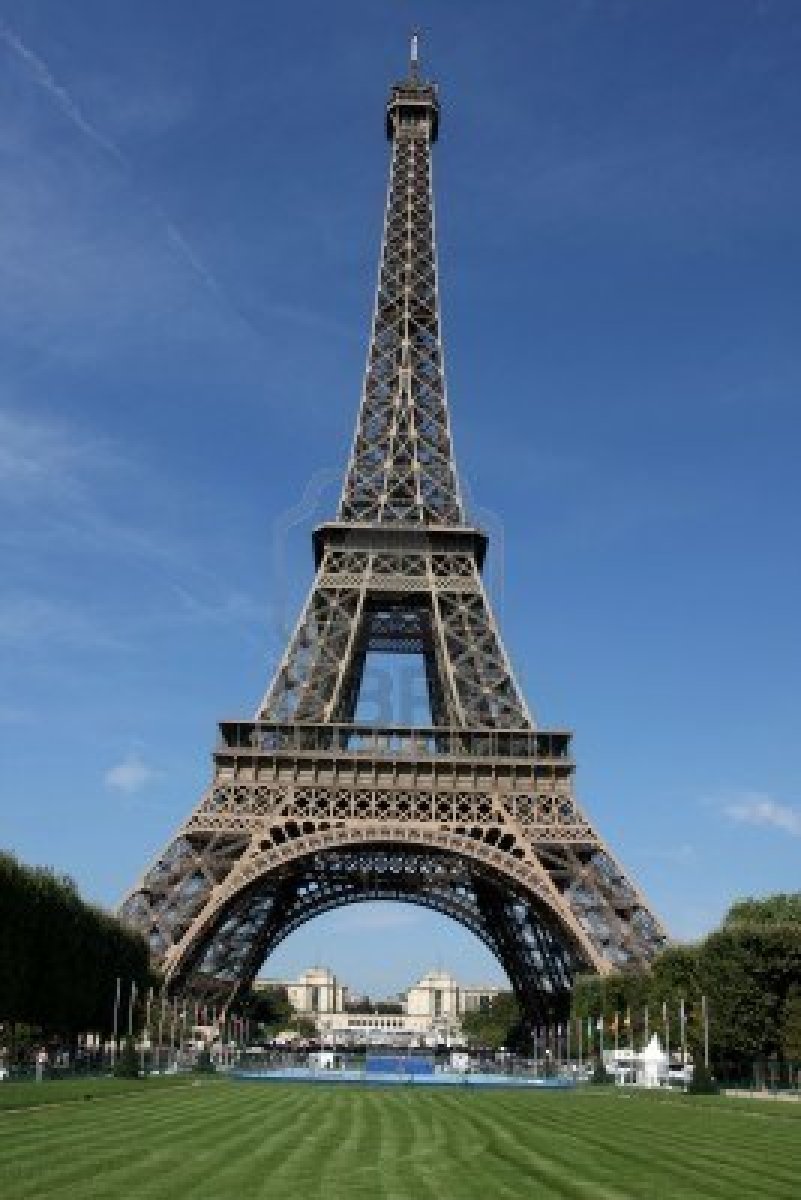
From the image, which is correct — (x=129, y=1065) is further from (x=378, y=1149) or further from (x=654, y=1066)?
(x=378, y=1149)

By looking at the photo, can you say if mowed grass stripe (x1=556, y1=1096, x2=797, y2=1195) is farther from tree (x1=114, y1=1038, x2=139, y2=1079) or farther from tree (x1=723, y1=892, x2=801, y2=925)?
tree (x1=723, y1=892, x2=801, y2=925)

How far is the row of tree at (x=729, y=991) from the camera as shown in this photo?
5891 cm

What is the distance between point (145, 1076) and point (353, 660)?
27.5m

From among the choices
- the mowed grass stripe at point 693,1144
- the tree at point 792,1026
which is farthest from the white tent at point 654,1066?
the mowed grass stripe at point 693,1144

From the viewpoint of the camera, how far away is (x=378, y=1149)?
77.7 feet

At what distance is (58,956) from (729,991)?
29167mm

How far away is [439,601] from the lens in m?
74.9

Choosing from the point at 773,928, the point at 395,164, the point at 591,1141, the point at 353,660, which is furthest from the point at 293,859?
the point at 395,164

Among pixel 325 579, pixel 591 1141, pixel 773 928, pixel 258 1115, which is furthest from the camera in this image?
pixel 325 579

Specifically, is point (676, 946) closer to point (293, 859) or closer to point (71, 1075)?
point (293, 859)

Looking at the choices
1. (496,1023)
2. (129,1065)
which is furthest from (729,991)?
(496,1023)

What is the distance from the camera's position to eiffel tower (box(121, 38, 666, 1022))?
63.8m

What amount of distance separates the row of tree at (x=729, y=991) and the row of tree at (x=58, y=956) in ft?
73.2

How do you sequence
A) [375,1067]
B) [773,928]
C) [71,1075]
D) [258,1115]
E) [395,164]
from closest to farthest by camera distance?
[258,1115] → [71,1075] → [773,928] → [375,1067] → [395,164]
